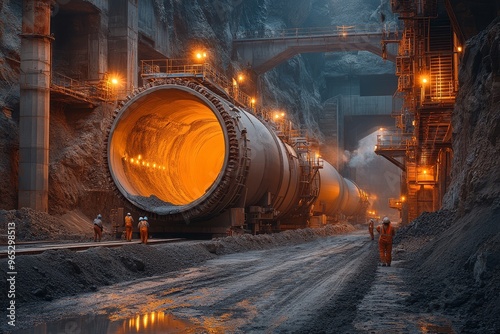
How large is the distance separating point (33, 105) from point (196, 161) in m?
7.54

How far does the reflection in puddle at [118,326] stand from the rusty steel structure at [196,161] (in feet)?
37.4

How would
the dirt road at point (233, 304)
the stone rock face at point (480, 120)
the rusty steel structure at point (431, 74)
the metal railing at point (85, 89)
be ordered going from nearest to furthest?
the dirt road at point (233, 304)
the stone rock face at point (480, 120)
the rusty steel structure at point (431, 74)
the metal railing at point (85, 89)

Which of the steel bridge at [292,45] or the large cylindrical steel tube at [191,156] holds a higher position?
the steel bridge at [292,45]

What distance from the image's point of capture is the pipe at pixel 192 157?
19.8 metres

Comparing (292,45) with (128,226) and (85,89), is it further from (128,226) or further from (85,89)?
(128,226)

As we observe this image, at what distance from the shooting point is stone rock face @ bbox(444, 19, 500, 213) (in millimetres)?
12812

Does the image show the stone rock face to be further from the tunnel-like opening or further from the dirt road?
the tunnel-like opening

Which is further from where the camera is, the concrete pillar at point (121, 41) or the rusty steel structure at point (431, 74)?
the concrete pillar at point (121, 41)

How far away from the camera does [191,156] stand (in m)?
25.9

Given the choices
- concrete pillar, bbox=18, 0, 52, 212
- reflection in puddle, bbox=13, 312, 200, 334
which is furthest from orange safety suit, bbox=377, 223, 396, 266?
concrete pillar, bbox=18, 0, 52, 212

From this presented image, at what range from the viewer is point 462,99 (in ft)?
63.9

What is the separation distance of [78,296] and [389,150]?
31.7 meters

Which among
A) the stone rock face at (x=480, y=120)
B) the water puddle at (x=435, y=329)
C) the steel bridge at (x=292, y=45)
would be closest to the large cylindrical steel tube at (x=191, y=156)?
the stone rock face at (x=480, y=120)

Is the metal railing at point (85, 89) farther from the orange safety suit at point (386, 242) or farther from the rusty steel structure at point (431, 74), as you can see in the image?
the orange safety suit at point (386, 242)
